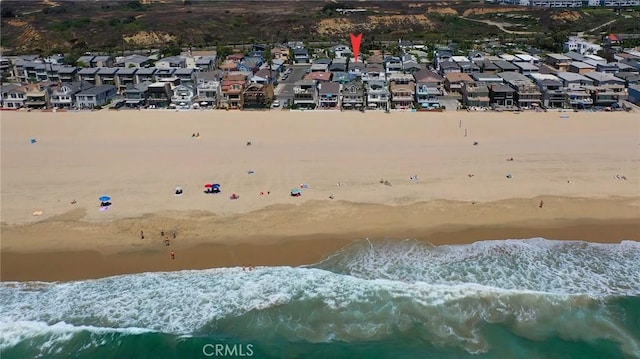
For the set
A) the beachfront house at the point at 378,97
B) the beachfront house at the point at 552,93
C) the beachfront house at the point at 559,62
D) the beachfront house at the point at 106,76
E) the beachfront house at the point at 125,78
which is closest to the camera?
the beachfront house at the point at 552,93

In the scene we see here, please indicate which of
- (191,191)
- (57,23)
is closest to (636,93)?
(191,191)

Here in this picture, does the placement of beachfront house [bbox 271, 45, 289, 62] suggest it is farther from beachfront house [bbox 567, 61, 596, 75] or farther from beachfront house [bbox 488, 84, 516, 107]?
beachfront house [bbox 567, 61, 596, 75]

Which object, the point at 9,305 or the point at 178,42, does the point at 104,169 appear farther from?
the point at 178,42

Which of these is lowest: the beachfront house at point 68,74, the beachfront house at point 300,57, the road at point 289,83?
the road at point 289,83

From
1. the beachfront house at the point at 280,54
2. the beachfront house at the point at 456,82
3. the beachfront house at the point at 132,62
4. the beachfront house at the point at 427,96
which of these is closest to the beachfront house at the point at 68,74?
the beachfront house at the point at 132,62

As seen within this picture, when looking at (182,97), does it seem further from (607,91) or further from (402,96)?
(607,91)

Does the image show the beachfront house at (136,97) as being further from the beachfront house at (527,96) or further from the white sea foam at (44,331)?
the beachfront house at (527,96)
